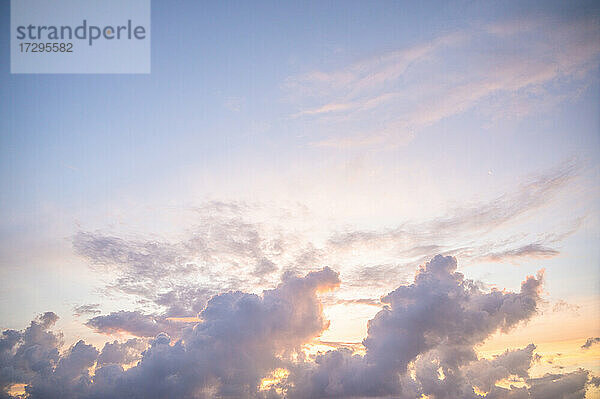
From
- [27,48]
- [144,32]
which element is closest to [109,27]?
[144,32]

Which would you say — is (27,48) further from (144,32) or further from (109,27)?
(144,32)

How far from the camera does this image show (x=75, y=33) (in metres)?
28.5

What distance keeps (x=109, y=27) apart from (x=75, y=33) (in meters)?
5.55

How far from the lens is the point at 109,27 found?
28703 millimetres

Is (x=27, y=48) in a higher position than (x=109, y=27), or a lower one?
lower

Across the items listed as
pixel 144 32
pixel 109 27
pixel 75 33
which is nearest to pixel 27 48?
pixel 75 33

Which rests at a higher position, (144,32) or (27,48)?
(144,32)

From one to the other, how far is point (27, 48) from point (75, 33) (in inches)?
366

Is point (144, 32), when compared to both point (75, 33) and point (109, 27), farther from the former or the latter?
point (75, 33)

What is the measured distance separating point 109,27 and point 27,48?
14827 millimetres

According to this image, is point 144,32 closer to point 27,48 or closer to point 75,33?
point 75,33

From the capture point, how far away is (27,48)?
95.9 ft

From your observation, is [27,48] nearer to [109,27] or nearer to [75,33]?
[75,33]
